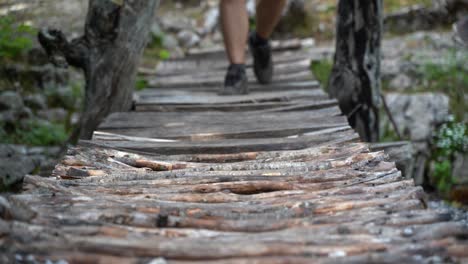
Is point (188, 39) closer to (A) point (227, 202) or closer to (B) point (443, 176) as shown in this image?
(B) point (443, 176)

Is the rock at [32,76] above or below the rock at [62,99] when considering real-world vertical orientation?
above

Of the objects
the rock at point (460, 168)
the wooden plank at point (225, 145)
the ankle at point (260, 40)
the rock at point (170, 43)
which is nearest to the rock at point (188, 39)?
the rock at point (170, 43)

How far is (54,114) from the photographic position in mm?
6793

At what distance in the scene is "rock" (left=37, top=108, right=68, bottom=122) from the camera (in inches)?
262

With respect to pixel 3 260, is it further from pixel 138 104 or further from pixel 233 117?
pixel 138 104

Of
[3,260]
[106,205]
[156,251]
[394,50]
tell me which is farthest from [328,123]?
[394,50]

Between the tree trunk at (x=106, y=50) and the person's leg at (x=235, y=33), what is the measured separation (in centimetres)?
53

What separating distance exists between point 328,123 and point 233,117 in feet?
Result: 2.24

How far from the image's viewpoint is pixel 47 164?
5184 mm

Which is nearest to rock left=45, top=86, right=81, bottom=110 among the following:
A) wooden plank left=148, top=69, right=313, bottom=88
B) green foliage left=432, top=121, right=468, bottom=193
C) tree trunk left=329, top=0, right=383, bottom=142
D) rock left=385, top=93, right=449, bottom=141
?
wooden plank left=148, top=69, right=313, bottom=88

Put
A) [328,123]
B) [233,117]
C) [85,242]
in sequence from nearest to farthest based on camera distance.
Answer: [85,242], [328,123], [233,117]

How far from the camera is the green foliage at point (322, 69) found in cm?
722

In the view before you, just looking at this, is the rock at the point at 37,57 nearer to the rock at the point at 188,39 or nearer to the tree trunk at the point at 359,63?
the rock at the point at 188,39

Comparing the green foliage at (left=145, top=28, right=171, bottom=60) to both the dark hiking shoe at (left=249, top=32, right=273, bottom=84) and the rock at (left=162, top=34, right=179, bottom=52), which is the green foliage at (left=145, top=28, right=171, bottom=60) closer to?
the rock at (left=162, top=34, right=179, bottom=52)
